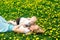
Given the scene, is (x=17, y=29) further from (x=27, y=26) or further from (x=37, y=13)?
(x=37, y=13)

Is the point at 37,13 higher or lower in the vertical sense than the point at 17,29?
higher

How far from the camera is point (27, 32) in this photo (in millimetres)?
7332

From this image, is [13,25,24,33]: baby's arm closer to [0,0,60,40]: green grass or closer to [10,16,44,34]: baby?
[10,16,44,34]: baby

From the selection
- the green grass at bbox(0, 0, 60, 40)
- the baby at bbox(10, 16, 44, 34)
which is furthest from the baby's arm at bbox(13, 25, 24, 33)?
the green grass at bbox(0, 0, 60, 40)

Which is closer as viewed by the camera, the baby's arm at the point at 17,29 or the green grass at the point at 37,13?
the green grass at the point at 37,13

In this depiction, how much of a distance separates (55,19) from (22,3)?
2.58 m

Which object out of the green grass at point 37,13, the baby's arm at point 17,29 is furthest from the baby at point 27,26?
the green grass at point 37,13

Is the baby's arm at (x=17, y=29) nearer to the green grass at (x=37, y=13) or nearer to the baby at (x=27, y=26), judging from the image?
the baby at (x=27, y=26)

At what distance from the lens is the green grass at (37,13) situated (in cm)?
721

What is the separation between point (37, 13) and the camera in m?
9.20

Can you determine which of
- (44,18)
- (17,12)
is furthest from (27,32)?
(17,12)

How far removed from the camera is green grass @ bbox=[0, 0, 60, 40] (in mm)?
7214

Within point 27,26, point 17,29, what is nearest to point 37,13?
point 27,26

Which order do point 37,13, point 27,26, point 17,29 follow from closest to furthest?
point 17,29 → point 27,26 → point 37,13
